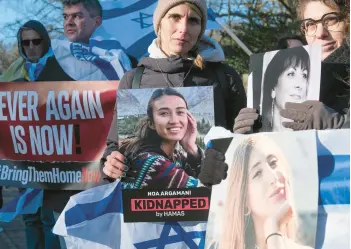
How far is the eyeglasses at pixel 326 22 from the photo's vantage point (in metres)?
2.81

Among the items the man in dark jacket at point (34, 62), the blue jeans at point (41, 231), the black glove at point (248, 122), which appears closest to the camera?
the black glove at point (248, 122)

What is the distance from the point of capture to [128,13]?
18.0 feet

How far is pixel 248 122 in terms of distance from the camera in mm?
2736

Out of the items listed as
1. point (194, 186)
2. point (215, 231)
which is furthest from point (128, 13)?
point (215, 231)

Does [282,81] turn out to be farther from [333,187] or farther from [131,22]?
[131,22]

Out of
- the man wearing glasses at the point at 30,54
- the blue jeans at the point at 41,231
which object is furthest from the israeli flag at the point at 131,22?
the blue jeans at the point at 41,231

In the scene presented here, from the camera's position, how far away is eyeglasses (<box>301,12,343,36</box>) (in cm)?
281

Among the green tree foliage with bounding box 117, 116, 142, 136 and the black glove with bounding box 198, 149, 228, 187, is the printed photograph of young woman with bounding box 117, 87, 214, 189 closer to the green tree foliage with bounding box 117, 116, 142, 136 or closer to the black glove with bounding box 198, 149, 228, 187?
the green tree foliage with bounding box 117, 116, 142, 136

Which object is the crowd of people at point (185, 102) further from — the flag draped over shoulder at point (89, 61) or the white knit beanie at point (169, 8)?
the flag draped over shoulder at point (89, 61)

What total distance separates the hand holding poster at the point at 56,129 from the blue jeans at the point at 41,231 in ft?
0.92

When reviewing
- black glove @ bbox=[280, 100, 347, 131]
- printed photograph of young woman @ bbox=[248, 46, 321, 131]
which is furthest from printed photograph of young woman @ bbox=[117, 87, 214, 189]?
black glove @ bbox=[280, 100, 347, 131]

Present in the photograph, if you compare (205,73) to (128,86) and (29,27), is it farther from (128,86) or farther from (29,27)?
(29,27)

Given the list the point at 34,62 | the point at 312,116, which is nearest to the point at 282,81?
the point at 312,116

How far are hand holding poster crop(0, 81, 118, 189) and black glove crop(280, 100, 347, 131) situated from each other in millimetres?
2539
